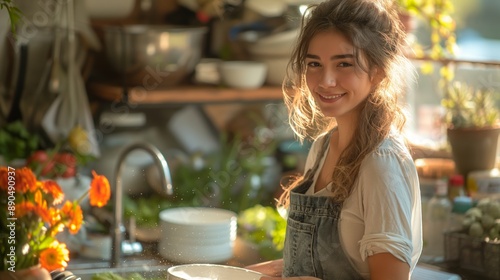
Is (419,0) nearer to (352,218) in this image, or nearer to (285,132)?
(285,132)

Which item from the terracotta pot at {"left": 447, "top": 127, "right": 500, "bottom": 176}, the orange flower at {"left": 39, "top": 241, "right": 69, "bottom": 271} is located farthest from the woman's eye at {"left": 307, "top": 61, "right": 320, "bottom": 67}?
the terracotta pot at {"left": 447, "top": 127, "right": 500, "bottom": 176}

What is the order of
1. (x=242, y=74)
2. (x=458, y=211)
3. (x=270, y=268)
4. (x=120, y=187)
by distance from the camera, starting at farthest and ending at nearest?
(x=242, y=74)
(x=458, y=211)
(x=120, y=187)
(x=270, y=268)

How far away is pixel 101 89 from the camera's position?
8.03 feet

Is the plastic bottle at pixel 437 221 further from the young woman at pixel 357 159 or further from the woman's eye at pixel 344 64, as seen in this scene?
the woman's eye at pixel 344 64

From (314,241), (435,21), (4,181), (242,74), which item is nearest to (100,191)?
(4,181)

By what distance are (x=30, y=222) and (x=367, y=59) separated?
18.5 inches

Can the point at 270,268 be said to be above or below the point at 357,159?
below

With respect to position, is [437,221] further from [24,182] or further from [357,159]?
[24,182]

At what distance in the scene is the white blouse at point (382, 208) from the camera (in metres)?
1.00

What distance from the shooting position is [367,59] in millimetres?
1053

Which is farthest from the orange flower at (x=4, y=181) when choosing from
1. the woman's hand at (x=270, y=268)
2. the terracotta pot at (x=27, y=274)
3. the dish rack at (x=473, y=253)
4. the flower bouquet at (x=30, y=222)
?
the dish rack at (x=473, y=253)

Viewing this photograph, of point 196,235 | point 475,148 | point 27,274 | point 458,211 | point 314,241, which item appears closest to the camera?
point 27,274

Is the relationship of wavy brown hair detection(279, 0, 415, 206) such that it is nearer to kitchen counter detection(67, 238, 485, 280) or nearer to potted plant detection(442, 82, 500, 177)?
kitchen counter detection(67, 238, 485, 280)

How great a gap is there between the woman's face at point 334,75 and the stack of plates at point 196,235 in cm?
31
